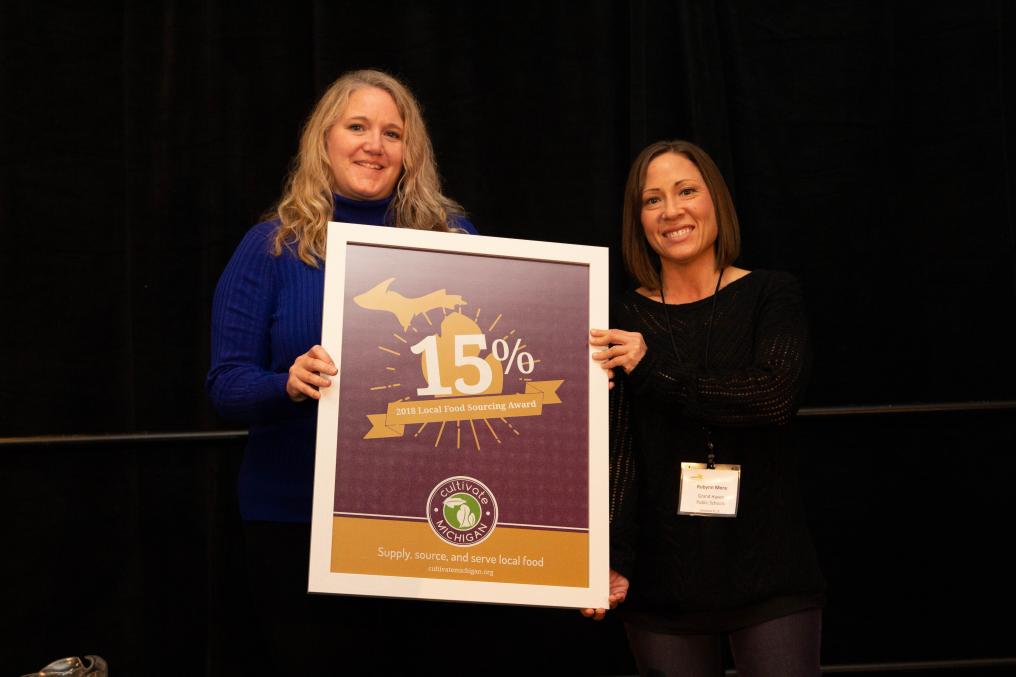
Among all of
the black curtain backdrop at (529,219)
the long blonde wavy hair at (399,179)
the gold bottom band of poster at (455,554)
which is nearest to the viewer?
the gold bottom band of poster at (455,554)

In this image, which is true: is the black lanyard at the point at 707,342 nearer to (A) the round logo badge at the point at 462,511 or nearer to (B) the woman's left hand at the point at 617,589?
(B) the woman's left hand at the point at 617,589

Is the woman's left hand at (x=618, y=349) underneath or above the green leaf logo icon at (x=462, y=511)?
above

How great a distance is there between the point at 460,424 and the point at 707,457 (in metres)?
0.46

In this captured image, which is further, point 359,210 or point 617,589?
point 359,210

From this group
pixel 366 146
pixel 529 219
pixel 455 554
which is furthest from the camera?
pixel 529 219

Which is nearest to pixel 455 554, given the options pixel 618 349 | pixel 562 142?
pixel 618 349

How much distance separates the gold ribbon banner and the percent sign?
0.10ft

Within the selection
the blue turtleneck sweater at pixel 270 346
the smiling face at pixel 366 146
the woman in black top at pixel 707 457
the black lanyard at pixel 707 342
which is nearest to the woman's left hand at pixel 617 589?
the woman in black top at pixel 707 457

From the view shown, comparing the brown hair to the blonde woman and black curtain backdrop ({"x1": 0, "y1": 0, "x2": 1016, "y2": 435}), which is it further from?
black curtain backdrop ({"x1": 0, "y1": 0, "x2": 1016, "y2": 435})

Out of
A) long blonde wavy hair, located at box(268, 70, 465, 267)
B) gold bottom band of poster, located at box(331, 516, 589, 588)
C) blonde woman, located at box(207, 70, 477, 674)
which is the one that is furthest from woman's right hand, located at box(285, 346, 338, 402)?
long blonde wavy hair, located at box(268, 70, 465, 267)

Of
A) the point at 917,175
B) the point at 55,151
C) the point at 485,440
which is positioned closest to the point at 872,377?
the point at 917,175

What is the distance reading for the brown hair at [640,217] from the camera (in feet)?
5.61

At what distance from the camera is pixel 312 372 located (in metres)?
1.40

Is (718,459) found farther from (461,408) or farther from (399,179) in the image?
(399,179)
